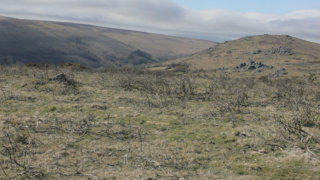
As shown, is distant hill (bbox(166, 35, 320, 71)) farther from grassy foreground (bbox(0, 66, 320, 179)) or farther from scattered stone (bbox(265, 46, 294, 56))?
grassy foreground (bbox(0, 66, 320, 179))

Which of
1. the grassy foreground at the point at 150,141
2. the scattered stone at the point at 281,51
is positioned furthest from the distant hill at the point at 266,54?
the grassy foreground at the point at 150,141

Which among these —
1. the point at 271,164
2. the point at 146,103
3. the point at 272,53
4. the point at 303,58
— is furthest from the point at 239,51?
the point at 271,164

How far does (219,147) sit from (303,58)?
121598 mm

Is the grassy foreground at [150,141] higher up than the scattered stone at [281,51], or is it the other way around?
the scattered stone at [281,51]

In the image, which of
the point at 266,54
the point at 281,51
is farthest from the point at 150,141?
the point at 281,51

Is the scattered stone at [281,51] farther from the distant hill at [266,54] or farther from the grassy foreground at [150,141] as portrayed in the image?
the grassy foreground at [150,141]

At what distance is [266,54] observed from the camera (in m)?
122

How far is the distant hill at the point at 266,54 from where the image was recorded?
108375 mm

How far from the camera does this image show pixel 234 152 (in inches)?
388

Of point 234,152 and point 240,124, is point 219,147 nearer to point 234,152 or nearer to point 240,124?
point 234,152

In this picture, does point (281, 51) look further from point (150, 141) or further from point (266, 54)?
point (150, 141)

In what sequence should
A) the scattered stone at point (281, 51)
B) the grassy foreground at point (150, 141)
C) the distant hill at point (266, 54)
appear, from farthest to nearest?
1. the scattered stone at point (281, 51)
2. the distant hill at point (266, 54)
3. the grassy foreground at point (150, 141)

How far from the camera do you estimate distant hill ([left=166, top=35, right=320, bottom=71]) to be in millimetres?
108375

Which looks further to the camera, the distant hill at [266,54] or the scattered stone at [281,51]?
the scattered stone at [281,51]
